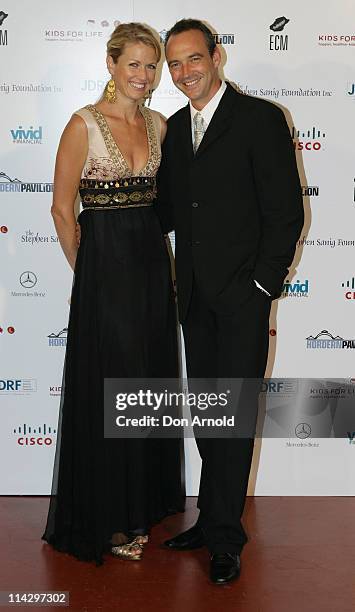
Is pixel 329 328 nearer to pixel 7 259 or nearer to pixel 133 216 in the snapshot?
pixel 133 216

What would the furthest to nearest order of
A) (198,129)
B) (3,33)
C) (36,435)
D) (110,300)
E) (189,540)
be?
(36,435) → (3,33) → (189,540) → (110,300) → (198,129)

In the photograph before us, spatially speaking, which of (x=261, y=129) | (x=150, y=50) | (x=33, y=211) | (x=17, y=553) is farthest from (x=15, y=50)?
(x=17, y=553)

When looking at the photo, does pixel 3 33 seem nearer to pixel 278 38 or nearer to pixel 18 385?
pixel 278 38

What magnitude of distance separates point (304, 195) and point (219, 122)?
0.95m

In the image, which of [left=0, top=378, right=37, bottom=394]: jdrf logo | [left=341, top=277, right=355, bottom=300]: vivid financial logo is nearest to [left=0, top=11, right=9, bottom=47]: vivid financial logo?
[left=0, top=378, right=37, bottom=394]: jdrf logo

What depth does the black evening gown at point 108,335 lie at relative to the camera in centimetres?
310

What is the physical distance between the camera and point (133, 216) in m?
3.12

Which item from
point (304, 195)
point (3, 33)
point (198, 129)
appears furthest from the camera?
point (304, 195)

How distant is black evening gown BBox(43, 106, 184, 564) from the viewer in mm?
3100

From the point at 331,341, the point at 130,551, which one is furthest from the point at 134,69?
the point at 130,551

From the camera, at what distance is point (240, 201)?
295cm

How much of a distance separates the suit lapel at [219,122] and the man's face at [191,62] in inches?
2.9

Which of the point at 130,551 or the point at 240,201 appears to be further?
the point at 130,551

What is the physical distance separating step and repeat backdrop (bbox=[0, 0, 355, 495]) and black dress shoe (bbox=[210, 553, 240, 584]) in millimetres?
901
